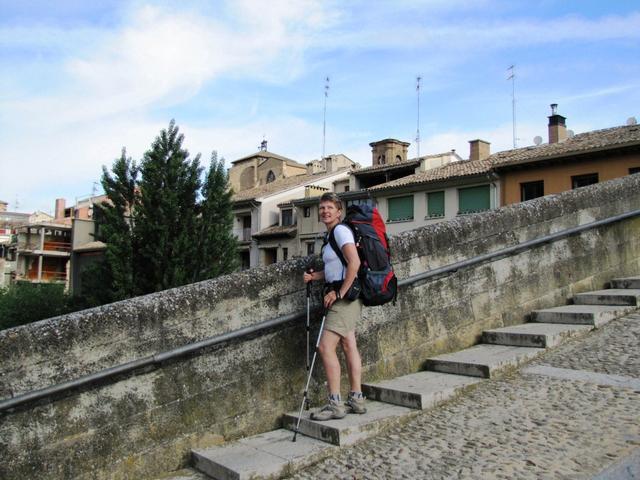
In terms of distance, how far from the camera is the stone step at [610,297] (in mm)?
5962

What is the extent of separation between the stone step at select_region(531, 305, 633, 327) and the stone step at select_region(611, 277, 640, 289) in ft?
3.11

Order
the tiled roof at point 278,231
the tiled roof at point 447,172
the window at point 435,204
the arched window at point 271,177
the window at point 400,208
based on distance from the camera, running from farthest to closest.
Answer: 1. the arched window at point 271,177
2. the tiled roof at point 278,231
3. the window at point 400,208
4. the window at point 435,204
5. the tiled roof at point 447,172

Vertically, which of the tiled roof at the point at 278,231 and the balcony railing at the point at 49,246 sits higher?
the tiled roof at the point at 278,231

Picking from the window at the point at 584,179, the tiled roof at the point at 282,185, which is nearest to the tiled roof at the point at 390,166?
the tiled roof at the point at 282,185

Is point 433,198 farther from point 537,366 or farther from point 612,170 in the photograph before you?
point 537,366

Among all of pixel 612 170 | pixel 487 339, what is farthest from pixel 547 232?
pixel 612 170

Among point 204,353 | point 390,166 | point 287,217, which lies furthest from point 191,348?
point 287,217

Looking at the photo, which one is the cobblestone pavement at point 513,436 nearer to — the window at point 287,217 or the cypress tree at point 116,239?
the cypress tree at point 116,239

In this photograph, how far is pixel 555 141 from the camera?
33.6 m

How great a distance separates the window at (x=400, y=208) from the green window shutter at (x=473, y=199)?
11.8ft

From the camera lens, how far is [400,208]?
3562 centimetres

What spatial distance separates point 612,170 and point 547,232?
76.3 ft

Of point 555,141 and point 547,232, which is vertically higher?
point 555,141

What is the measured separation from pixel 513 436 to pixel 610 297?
3412 millimetres
